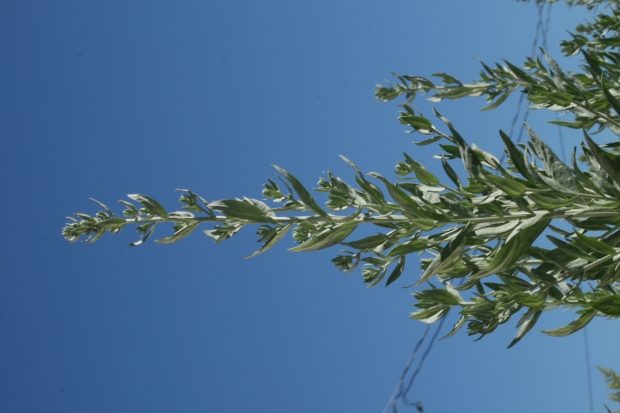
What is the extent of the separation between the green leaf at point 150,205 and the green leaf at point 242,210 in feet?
0.84

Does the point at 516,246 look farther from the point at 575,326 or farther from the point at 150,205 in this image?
the point at 150,205

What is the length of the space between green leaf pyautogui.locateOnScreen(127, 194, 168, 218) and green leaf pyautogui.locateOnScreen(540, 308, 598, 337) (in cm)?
137

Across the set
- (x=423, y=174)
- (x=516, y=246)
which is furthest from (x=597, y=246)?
(x=423, y=174)

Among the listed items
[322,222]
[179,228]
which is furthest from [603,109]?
[179,228]

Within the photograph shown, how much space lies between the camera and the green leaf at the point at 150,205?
1744 mm

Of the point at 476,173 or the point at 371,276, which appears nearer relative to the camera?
the point at 476,173

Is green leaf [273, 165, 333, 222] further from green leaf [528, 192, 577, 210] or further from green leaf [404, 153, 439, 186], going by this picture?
green leaf [528, 192, 577, 210]

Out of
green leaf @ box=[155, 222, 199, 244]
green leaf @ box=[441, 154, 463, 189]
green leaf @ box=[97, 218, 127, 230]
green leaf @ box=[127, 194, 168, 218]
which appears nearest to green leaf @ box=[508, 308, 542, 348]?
green leaf @ box=[441, 154, 463, 189]

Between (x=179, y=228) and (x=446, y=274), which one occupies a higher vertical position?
(x=179, y=228)

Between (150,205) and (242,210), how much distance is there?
0.35 m

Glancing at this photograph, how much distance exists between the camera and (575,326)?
1749mm

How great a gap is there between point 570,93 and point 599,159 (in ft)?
1.41

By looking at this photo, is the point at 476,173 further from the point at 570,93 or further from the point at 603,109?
the point at 603,109

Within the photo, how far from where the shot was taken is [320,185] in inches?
78.8
